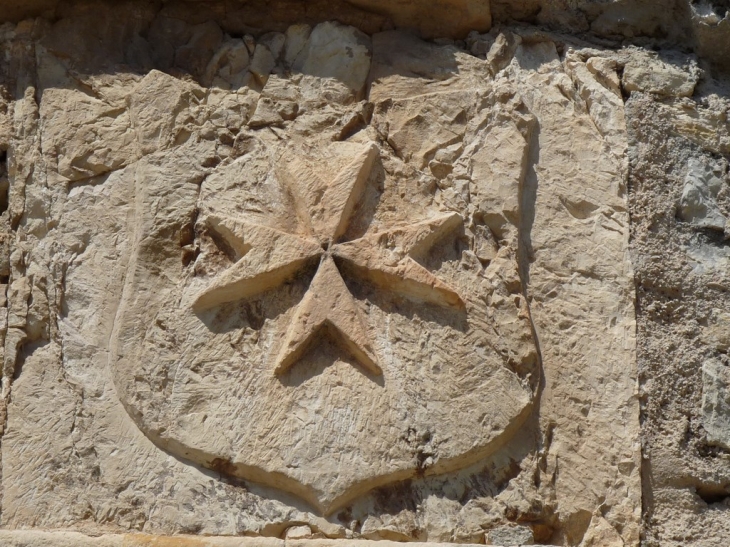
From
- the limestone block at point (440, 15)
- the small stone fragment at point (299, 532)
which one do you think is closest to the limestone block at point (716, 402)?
the small stone fragment at point (299, 532)

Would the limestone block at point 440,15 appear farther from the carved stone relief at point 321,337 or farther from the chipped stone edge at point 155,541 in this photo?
the chipped stone edge at point 155,541

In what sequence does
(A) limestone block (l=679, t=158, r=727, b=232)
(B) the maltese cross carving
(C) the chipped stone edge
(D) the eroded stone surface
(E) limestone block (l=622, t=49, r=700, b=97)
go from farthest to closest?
1. (E) limestone block (l=622, t=49, r=700, b=97)
2. (A) limestone block (l=679, t=158, r=727, b=232)
3. (B) the maltese cross carving
4. (D) the eroded stone surface
5. (C) the chipped stone edge

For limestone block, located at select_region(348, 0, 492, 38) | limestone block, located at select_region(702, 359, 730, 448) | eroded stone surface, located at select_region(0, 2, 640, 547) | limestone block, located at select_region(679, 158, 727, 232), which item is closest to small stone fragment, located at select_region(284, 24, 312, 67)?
eroded stone surface, located at select_region(0, 2, 640, 547)

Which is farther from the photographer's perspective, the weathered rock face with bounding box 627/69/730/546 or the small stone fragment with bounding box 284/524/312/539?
the weathered rock face with bounding box 627/69/730/546

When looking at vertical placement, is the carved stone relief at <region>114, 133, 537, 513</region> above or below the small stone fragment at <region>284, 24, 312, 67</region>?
below

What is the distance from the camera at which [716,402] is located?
3.42 metres

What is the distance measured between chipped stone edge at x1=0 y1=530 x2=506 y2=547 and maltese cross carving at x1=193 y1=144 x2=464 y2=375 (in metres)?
0.52

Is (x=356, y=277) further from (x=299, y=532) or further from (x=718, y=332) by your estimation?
(x=718, y=332)

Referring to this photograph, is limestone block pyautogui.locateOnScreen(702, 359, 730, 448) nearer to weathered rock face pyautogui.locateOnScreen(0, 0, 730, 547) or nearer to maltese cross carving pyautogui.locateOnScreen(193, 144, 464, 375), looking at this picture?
weathered rock face pyautogui.locateOnScreen(0, 0, 730, 547)

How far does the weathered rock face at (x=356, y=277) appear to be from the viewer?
3.30 m

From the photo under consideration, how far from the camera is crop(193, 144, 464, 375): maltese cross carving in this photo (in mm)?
3434

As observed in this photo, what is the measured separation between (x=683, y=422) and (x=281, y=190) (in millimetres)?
1426

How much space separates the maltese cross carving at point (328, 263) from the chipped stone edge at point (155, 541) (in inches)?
20.4

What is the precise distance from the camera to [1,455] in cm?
339
